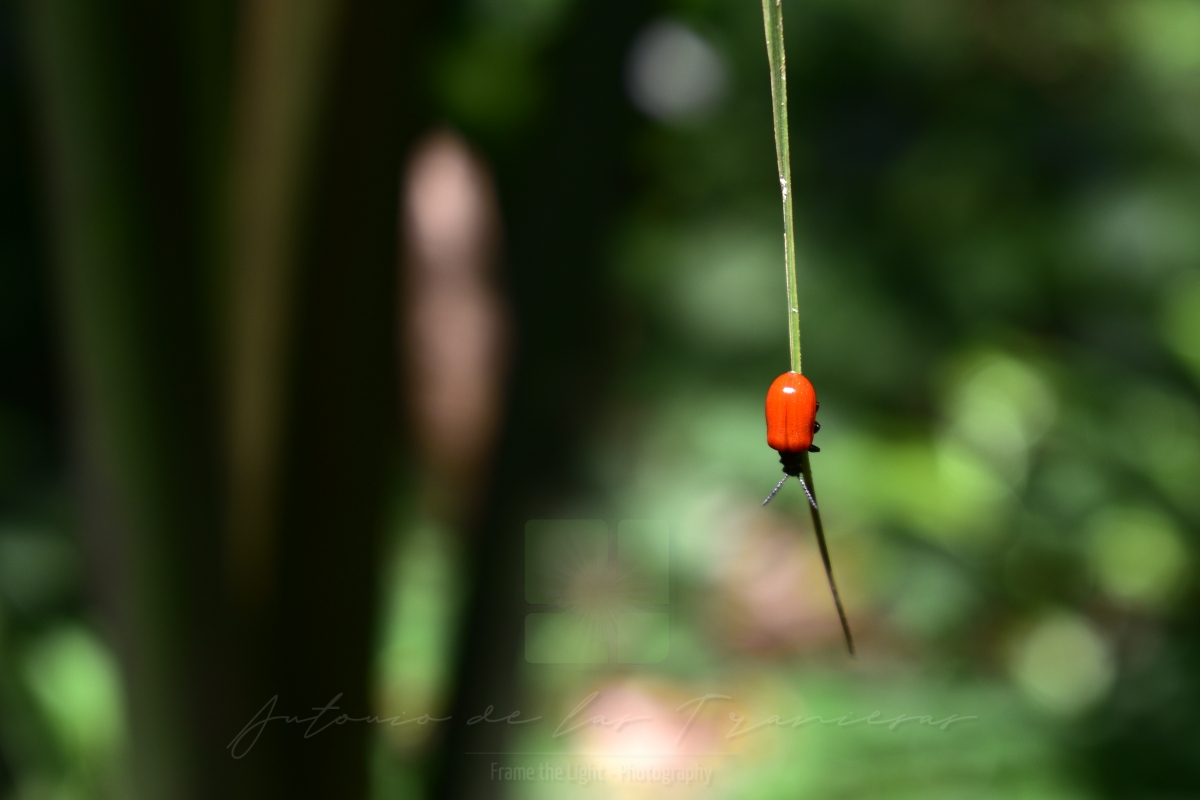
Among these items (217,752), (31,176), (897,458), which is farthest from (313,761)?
(31,176)

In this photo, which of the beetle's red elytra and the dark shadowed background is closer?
the beetle's red elytra

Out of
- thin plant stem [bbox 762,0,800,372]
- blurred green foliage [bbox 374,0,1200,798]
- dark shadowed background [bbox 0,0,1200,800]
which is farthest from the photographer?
blurred green foliage [bbox 374,0,1200,798]

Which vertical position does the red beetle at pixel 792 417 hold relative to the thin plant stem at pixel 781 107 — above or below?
below

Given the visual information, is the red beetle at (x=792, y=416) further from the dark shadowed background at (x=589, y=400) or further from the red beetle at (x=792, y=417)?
the dark shadowed background at (x=589, y=400)

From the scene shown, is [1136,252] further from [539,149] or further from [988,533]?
[539,149]

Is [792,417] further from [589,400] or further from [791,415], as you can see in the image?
[589,400]

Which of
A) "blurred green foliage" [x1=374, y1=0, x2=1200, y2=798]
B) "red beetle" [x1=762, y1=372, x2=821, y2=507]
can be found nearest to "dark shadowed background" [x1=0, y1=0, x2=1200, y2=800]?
"blurred green foliage" [x1=374, y1=0, x2=1200, y2=798]

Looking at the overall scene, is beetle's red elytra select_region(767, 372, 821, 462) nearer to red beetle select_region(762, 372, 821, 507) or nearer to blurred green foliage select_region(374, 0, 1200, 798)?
red beetle select_region(762, 372, 821, 507)

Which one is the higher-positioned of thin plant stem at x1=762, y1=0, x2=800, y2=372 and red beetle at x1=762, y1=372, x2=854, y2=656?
thin plant stem at x1=762, y1=0, x2=800, y2=372

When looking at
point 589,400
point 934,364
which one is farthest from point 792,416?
point 934,364

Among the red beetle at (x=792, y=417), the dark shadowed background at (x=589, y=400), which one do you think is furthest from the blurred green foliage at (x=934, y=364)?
the red beetle at (x=792, y=417)
